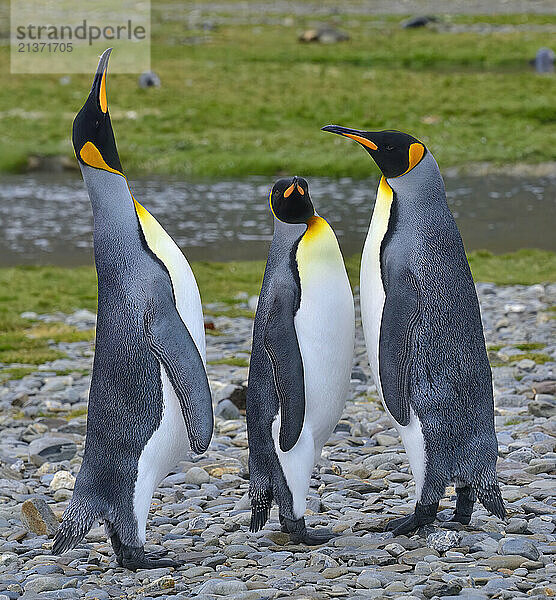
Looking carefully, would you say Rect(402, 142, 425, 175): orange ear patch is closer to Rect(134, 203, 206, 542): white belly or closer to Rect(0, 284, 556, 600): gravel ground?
Rect(134, 203, 206, 542): white belly

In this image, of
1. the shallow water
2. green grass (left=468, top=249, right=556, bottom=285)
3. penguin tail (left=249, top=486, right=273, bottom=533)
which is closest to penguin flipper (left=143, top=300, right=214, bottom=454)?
penguin tail (left=249, top=486, right=273, bottom=533)

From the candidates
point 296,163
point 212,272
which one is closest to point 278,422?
point 212,272

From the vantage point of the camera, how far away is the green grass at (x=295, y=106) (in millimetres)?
22469

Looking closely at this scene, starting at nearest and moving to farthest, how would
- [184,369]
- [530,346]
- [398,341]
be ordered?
[184,369], [398,341], [530,346]

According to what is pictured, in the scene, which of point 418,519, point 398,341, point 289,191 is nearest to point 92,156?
point 289,191

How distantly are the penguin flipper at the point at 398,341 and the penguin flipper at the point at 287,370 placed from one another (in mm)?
366

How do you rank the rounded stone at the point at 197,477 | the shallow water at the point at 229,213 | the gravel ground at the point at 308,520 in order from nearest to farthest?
the gravel ground at the point at 308,520 → the rounded stone at the point at 197,477 → the shallow water at the point at 229,213

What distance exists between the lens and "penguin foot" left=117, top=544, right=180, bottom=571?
4180 millimetres

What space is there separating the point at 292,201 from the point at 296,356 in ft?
2.21

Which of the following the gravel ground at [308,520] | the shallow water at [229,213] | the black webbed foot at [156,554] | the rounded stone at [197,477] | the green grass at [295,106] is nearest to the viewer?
the gravel ground at [308,520]

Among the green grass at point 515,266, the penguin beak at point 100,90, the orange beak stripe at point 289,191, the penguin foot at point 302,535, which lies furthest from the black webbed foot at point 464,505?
the green grass at point 515,266

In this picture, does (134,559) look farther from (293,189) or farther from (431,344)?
(293,189)

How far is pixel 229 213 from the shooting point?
17.7 m

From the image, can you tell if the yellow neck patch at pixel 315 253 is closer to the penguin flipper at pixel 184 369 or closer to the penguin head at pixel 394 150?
the penguin head at pixel 394 150
